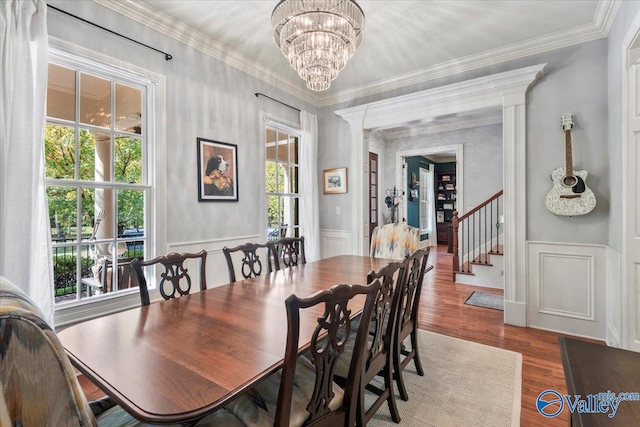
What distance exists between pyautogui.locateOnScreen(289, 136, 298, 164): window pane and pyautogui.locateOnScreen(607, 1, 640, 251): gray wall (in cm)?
337

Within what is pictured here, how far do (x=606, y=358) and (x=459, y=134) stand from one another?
20.0ft

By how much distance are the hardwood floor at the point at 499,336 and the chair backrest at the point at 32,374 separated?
1983mm

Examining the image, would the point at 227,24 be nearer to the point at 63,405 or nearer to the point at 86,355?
the point at 86,355

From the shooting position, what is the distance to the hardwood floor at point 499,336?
1958 millimetres

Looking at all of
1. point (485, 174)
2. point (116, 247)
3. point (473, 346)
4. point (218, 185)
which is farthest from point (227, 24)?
point (485, 174)

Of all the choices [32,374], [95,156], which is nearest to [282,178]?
[95,156]

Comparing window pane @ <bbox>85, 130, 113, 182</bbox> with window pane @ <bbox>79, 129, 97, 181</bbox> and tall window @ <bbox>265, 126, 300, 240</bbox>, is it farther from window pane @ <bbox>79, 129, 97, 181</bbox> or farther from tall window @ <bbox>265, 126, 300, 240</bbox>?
tall window @ <bbox>265, 126, 300, 240</bbox>

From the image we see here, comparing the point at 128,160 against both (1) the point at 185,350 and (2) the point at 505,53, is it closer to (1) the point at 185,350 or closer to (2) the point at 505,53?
(1) the point at 185,350

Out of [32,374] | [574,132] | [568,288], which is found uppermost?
[574,132]

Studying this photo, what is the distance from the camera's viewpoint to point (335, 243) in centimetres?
453

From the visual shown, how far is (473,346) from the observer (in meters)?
2.62

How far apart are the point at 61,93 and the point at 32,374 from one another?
2509mm

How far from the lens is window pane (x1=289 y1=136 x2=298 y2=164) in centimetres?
430

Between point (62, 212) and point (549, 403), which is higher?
point (62, 212)
